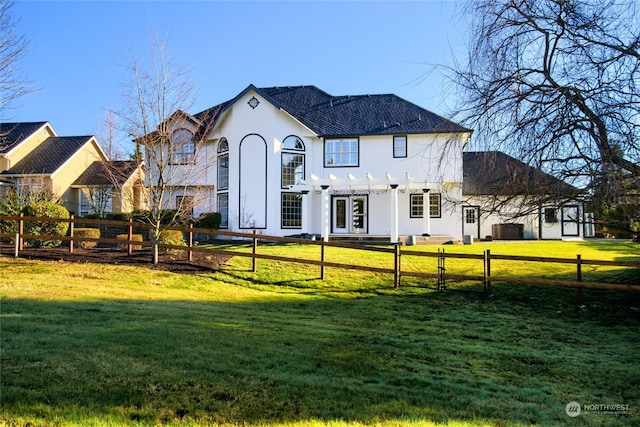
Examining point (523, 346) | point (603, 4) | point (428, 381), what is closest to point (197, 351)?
point (428, 381)

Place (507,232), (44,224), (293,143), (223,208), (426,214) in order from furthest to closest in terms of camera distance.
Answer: (507,232) < (223,208) < (293,143) < (426,214) < (44,224)

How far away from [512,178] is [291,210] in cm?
1725

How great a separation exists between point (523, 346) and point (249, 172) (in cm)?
1859

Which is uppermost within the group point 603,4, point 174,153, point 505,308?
point 603,4

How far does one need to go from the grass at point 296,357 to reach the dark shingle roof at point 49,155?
23.9 meters

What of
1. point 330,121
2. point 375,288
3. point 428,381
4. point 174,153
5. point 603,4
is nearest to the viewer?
point 428,381

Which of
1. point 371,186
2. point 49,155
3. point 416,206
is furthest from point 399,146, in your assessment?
point 49,155

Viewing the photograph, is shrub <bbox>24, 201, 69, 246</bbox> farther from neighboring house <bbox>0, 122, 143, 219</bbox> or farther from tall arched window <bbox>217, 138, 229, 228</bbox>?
neighboring house <bbox>0, 122, 143, 219</bbox>

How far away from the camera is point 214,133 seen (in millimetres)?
25312

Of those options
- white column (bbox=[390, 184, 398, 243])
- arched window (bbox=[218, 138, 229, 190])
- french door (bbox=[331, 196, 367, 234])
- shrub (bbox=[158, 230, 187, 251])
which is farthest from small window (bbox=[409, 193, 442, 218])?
shrub (bbox=[158, 230, 187, 251])

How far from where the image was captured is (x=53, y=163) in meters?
31.6

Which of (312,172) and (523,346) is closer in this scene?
(523,346)

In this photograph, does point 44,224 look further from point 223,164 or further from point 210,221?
point 223,164

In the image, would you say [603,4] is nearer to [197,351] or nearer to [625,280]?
[197,351]
